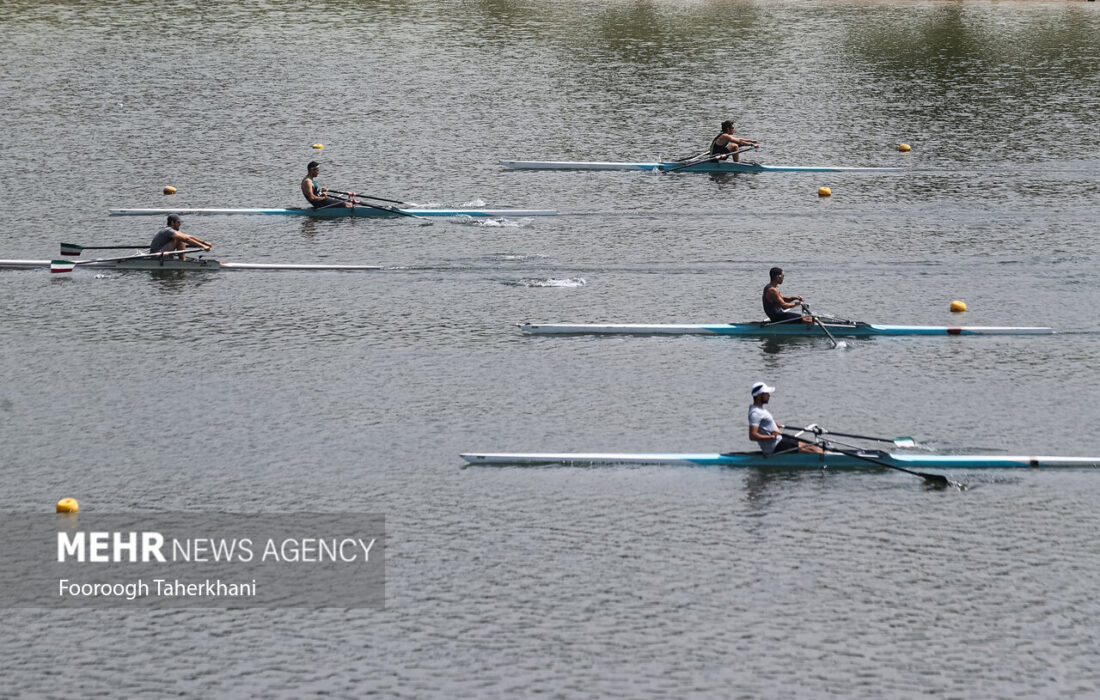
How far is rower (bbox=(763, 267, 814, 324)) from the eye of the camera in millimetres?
31562

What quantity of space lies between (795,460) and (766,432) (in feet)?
2.57

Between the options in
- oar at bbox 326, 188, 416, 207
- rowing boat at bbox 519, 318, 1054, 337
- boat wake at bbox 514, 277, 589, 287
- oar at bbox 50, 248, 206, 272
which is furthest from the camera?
oar at bbox 326, 188, 416, 207

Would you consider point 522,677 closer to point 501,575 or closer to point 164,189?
point 501,575

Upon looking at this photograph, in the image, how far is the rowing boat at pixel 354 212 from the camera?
40.9 meters

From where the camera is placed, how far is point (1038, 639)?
2033cm

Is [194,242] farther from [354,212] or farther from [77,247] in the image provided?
[354,212]

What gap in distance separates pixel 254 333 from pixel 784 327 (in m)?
11.5

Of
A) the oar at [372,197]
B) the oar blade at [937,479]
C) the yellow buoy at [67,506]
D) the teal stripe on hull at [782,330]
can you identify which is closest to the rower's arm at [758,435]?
the oar blade at [937,479]

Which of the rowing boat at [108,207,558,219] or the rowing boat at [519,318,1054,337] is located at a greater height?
the rowing boat at [108,207,558,219]

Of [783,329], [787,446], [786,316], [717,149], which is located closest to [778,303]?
[786,316]

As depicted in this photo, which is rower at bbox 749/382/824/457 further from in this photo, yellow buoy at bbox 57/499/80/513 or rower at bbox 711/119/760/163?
rower at bbox 711/119/760/163

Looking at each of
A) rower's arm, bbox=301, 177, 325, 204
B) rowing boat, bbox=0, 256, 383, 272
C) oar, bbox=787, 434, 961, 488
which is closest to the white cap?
oar, bbox=787, 434, 961, 488

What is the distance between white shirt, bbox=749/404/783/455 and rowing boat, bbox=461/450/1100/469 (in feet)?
0.52

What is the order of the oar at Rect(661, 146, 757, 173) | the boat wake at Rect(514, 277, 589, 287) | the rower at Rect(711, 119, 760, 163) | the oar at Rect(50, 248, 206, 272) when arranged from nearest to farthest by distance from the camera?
1. the boat wake at Rect(514, 277, 589, 287)
2. the oar at Rect(50, 248, 206, 272)
3. the oar at Rect(661, 146, 757, 173)
4. the rower at Rect(711, 119, 760, 163)
